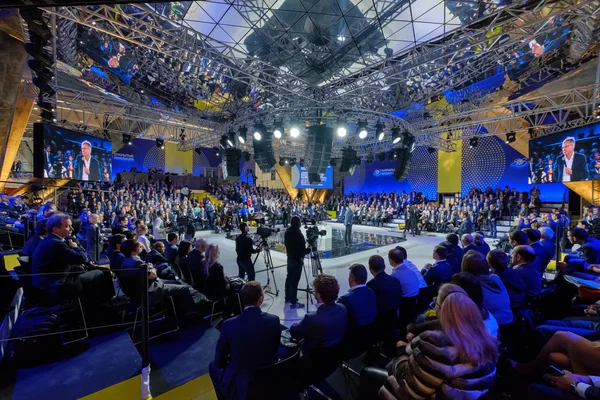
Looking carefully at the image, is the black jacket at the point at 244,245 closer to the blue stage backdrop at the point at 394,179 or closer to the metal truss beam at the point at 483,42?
the metal truss beam at the point at 483,42

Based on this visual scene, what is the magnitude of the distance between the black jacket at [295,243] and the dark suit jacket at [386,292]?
5.81 feet

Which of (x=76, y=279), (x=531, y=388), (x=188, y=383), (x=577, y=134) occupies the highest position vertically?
(x=577, y=134)

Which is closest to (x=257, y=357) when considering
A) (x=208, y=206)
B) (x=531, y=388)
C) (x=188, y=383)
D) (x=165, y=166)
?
(x=188, y=383)

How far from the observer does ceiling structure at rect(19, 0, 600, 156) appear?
5715 millimetres

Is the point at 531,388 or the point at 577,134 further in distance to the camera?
the point at 577,134

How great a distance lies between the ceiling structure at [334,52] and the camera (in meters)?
5.71

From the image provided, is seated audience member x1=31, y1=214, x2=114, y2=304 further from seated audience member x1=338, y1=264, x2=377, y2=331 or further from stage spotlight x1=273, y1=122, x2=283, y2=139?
stage spotlight x1=273, y1=122, x2=283, y2=139

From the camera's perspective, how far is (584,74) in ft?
29.8

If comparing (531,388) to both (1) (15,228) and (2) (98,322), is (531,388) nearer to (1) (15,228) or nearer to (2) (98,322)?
(2) (98,322)

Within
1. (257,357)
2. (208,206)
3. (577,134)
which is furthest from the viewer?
(208,206)

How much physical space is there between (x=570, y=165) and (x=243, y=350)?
41.4ft

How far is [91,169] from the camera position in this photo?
10.3 metres

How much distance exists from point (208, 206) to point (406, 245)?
9.13m

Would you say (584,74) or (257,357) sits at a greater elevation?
(584,74)
